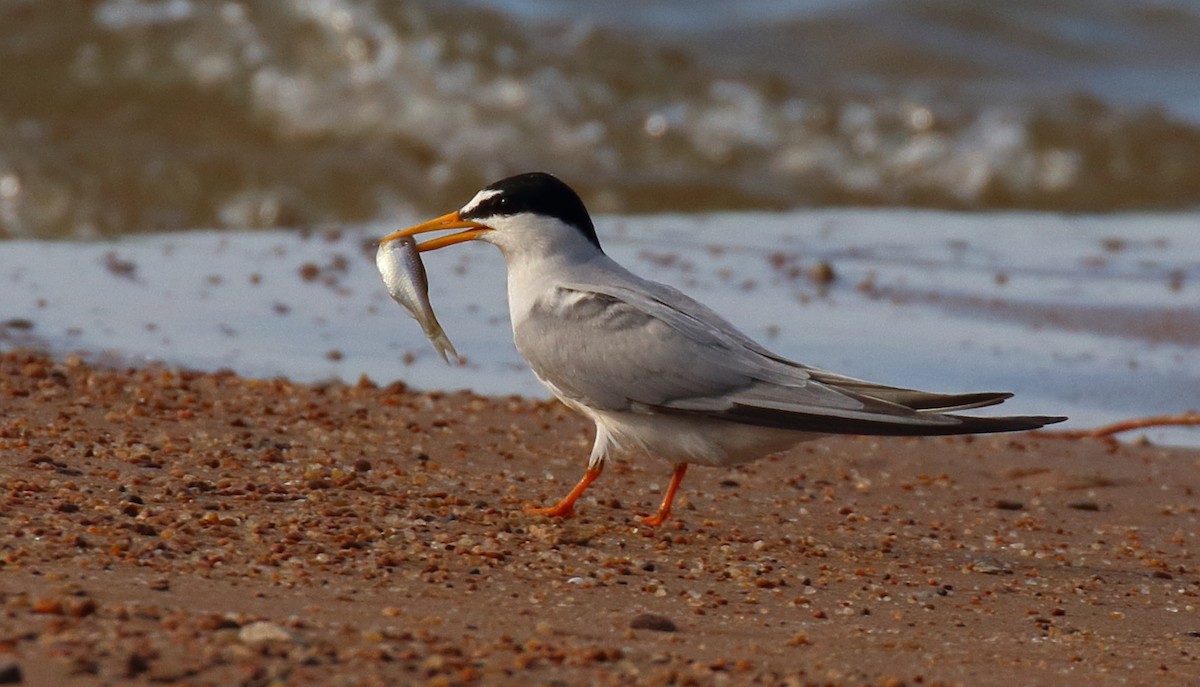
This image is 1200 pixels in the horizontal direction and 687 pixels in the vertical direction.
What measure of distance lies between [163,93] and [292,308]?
6534 millimetres

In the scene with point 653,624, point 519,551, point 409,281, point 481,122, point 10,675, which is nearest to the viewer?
point 10,675

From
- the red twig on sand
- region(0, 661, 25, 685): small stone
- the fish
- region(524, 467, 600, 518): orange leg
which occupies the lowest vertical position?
region(0, 661, 25, 685): small stone

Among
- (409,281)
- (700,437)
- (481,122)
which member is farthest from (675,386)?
(481,122)

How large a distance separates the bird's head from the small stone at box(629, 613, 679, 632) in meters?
1.72

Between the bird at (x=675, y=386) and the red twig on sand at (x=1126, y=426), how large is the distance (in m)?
2.17

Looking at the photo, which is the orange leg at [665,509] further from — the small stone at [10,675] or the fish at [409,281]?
the small stone at [10,675]

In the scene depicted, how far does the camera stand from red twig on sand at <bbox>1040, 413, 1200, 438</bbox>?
6570 mm

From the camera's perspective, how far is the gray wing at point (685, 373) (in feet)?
15.1

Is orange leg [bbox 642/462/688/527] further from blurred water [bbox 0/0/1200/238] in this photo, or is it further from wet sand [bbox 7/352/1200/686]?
blurred water [bbox 0/0/1200/238]

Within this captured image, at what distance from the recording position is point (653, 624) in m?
3.77

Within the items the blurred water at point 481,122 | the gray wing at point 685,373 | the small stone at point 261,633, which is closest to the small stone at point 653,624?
the small stone at point 261,633

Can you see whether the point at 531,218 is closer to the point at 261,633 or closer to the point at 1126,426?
the point at 261,633

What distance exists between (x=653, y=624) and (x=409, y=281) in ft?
5.88

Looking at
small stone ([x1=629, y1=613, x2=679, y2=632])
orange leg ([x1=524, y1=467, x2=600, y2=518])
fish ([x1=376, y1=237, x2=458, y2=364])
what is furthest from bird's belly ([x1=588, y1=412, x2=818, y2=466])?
small stone ([x1=629, y1=613, x2=679, y2=632])
